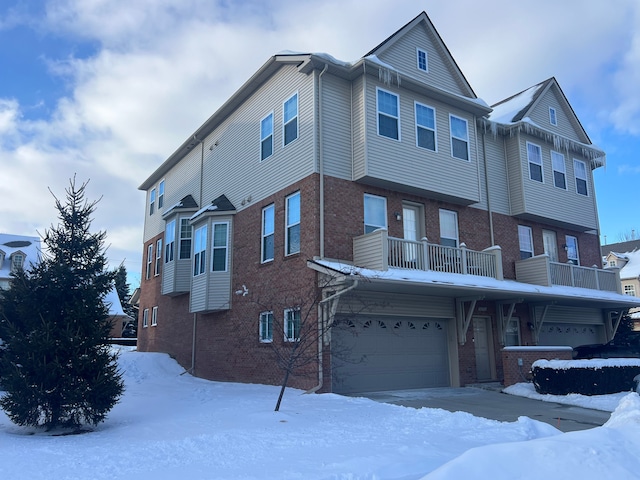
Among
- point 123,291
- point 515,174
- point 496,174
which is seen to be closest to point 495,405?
point 496,174

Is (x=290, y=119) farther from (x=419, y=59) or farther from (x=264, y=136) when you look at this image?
(x=419, y=59)

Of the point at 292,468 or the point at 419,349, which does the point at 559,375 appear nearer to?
the point at 419,349

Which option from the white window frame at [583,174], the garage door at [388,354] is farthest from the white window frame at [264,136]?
the white window frame at [583,174]

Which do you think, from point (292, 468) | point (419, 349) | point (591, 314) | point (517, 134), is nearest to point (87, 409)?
point (292, 468)

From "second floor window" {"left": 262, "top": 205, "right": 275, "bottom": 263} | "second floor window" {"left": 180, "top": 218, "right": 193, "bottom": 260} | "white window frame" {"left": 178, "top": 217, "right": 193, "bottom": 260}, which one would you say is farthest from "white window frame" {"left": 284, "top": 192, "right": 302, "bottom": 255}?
"second floor window" {"left": 180, "top": 218, "right": 193, "bottom": 260}

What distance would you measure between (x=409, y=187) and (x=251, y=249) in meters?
5.45

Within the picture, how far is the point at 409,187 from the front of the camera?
15.9 meters

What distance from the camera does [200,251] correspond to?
62.8ft

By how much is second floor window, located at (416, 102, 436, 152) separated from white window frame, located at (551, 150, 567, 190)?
6.86m

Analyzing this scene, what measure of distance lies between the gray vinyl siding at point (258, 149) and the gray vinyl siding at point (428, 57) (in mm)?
2964

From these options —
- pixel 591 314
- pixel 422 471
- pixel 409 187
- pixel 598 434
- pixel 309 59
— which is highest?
pixel 309 59

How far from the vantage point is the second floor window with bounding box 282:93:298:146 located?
15.8 m

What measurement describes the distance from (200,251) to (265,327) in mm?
4605

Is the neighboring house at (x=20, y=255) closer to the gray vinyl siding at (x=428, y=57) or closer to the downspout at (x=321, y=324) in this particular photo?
the downspout at (x=321, y=324)
